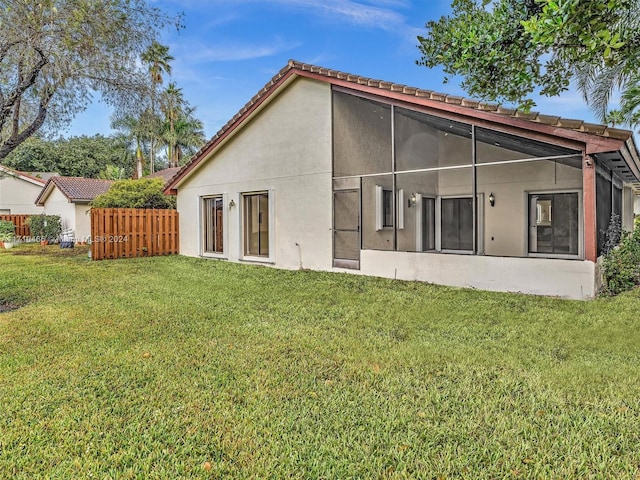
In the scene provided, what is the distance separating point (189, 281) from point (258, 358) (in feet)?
19.6

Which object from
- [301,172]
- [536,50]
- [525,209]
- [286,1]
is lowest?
[525,209]

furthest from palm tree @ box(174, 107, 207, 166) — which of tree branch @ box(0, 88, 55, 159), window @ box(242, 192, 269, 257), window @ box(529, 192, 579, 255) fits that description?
window @ box(529, 192, 579, 255)

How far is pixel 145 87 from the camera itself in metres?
7.53

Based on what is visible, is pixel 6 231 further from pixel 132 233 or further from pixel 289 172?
pixel 289 172

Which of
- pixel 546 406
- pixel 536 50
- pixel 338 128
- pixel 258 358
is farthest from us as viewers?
pixel 338 128

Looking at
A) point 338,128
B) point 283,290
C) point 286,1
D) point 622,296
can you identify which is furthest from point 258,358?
point 286,1

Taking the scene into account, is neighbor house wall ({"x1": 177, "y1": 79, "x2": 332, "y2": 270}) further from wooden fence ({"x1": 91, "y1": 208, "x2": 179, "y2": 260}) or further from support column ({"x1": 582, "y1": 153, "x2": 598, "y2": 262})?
support column ({"x1": 582, "y1": 153, "x2": 598, "y2": 262})

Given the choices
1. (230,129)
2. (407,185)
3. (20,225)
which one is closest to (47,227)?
(20,225)

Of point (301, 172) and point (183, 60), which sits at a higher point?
point (183, 60)

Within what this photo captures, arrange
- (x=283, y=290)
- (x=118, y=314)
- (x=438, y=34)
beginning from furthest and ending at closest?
(x=283, y=290), (x=438, y=34), (x=118, y=314)

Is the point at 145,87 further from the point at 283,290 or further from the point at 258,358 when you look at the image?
the point at 258,358

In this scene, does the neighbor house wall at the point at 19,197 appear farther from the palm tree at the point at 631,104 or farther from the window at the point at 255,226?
the palm tree at the point at 631,104

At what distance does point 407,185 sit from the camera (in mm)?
11930

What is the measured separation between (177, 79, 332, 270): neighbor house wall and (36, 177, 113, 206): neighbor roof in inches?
508
